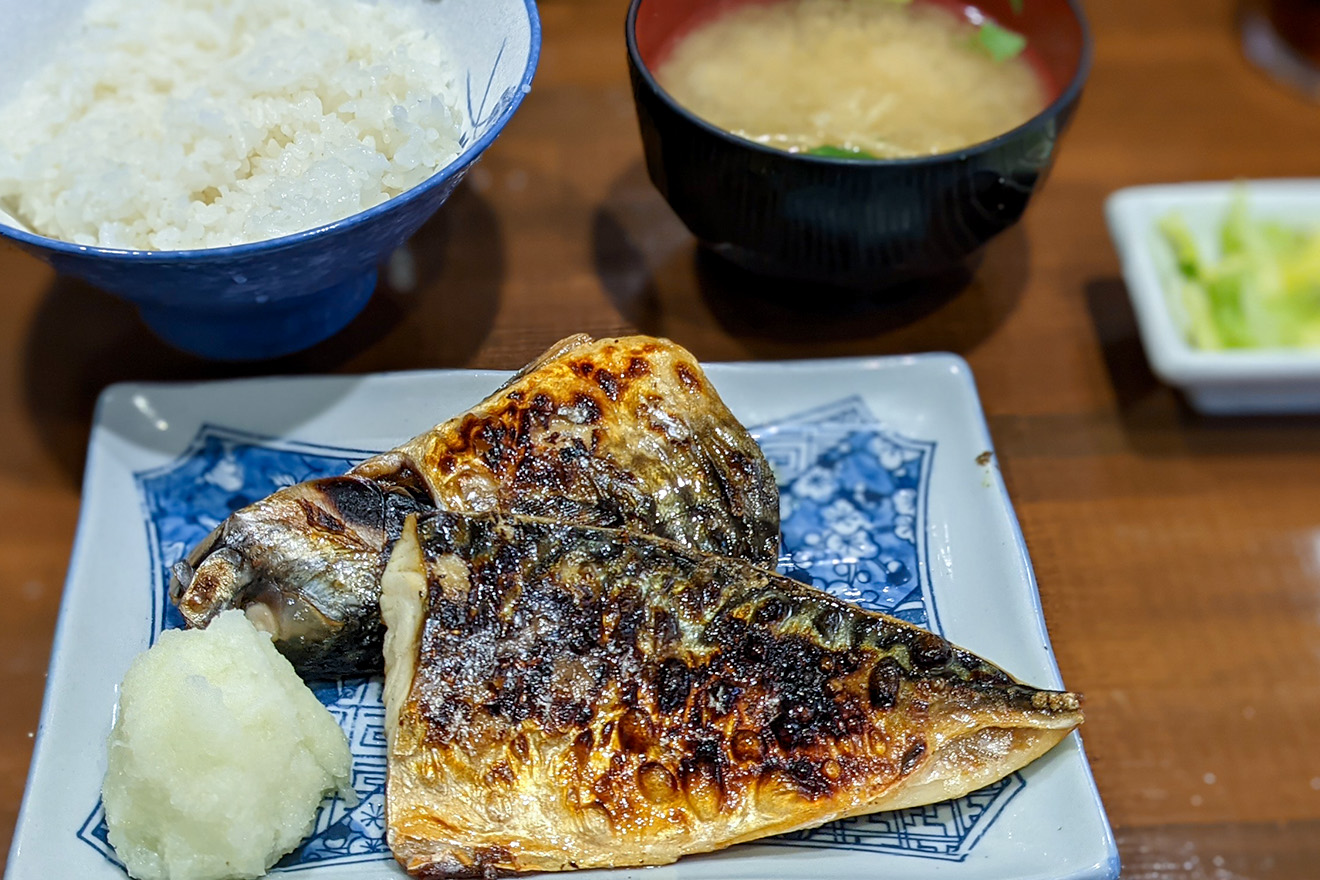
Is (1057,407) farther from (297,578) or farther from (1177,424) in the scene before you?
(297,578)

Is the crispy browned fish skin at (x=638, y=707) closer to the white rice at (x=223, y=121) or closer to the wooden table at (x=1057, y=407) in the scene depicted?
the wooden table at (x=1057, y=407)

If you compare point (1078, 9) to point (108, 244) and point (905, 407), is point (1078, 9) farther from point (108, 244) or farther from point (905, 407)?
point (108, 244)

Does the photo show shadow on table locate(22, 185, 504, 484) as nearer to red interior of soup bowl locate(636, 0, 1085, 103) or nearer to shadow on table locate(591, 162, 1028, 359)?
shadow on table locate(591, 162, 1028, 359)

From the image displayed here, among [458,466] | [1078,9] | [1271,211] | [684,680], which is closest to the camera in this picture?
[684,680]

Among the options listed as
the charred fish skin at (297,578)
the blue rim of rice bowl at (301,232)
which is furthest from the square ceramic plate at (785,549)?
the blue rim of rice bowl at (301,232)

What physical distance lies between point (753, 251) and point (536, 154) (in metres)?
0.83

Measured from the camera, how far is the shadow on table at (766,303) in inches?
93.6

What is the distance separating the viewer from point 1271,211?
102 inches

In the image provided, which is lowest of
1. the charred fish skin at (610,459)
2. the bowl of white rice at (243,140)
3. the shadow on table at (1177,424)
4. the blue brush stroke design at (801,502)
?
the shadow on table at (1177,424)

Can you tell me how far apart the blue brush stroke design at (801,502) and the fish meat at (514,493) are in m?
0.16

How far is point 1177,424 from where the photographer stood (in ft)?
7.77

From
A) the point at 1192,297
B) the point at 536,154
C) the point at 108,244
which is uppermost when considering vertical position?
the point at 108,244

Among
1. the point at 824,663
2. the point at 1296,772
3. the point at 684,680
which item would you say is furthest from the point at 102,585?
the point at 1296,772

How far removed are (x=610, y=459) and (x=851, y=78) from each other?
119 cm
